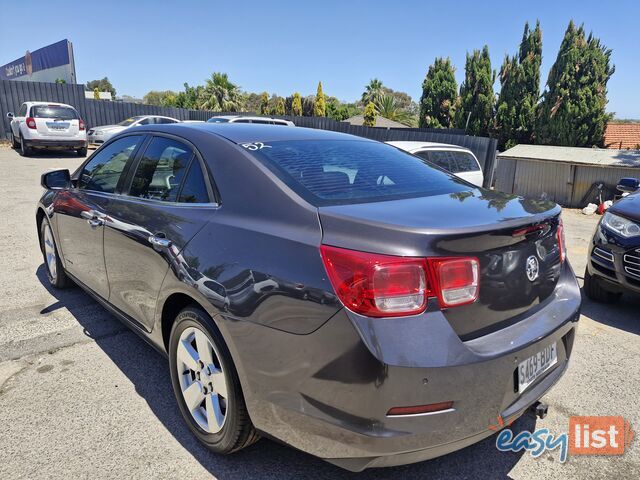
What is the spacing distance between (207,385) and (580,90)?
2003 cm

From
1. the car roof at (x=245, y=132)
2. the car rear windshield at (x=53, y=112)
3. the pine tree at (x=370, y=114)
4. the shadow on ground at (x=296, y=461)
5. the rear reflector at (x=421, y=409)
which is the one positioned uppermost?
the pine tree at (x=370, y=114)

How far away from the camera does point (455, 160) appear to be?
8.33m

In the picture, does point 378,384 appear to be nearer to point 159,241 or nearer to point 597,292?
point 159,241

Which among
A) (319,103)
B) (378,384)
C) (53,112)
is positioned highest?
(319,103)

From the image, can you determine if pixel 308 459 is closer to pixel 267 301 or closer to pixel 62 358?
pixel 267 301

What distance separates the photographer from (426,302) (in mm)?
1725

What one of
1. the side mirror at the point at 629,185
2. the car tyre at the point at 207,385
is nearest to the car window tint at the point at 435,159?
the side mirror at the point at 629,185

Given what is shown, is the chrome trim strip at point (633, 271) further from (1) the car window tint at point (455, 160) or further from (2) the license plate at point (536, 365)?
(1) the car window tint at point (455, 160)

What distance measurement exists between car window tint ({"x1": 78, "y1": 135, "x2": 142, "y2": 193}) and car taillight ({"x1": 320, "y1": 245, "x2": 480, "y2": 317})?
2.08m

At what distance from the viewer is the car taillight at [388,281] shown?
1.68 metres

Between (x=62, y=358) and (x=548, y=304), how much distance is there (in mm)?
3115

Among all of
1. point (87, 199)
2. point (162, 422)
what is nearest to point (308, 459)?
point (162, 422)

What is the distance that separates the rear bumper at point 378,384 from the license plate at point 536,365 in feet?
0.15

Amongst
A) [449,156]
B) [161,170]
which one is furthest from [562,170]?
[161,170]
